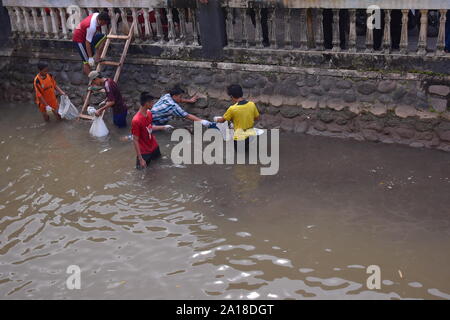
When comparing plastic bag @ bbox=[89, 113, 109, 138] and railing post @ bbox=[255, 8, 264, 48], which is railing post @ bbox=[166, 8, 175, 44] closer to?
railing post @ bbox=[255, 8, 264, 48]

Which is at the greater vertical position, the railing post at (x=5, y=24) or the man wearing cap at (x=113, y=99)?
the railing post at (x=5, y=24)

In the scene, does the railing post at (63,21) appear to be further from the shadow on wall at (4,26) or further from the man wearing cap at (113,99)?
the shadow on wall at (4,26)

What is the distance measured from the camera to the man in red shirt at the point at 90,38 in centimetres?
933

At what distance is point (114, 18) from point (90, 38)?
0.56 metres

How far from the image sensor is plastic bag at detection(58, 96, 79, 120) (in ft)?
32.1

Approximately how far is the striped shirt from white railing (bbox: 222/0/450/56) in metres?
1.32

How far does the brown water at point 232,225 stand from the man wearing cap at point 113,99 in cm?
97

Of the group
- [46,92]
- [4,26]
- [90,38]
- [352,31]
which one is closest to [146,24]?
[90,38]

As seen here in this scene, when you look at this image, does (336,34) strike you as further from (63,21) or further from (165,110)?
(63,21)

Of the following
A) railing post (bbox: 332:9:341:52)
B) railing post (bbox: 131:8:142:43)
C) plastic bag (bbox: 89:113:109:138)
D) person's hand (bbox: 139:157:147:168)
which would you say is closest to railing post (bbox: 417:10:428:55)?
railing post (bbox: 332:9:341:52)

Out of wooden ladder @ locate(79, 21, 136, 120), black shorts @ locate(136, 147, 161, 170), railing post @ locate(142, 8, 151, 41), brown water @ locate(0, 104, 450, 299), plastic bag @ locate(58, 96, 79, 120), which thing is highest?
railing post @ locate(142, 8, 151, 41)

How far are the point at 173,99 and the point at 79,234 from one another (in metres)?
3.01

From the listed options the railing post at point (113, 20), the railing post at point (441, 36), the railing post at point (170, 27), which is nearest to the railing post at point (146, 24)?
the railing post at point (170, 27)

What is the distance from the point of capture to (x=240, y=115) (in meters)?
7.57
